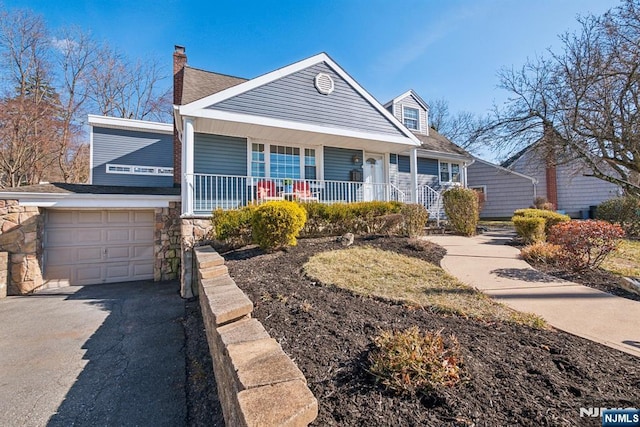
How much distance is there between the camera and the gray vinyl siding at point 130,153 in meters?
11.9

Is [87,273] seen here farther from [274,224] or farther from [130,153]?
→ [274,224]

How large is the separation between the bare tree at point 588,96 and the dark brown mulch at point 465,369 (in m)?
9.04

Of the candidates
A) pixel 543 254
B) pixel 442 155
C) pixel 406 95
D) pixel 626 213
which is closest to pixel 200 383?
pixel 543 254

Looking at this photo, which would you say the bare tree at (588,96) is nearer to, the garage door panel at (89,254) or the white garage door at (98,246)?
the white garage door at (98,246)

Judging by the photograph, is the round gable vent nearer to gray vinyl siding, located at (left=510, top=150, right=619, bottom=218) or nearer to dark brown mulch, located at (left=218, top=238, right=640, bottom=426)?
dark brown mulch, located at (left=218, top=238, right=640, bottom=426)

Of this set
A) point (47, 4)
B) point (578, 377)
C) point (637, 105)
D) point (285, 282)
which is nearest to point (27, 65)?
point (47, 4)

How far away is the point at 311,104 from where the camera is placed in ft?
30.0

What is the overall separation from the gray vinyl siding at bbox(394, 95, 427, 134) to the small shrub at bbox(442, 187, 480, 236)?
647 cm

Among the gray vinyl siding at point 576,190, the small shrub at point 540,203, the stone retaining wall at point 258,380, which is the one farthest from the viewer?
the gray vinyl siding at point 576,190

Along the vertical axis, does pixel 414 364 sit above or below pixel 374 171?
below

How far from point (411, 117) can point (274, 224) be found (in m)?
11.8

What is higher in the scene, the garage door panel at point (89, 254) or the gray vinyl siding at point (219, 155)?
the gray vinyl siding at point (219, 155)

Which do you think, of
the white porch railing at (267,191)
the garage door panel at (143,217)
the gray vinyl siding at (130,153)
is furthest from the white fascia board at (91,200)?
the gray vinyl siding at (130,153)

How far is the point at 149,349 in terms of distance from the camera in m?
4.14
